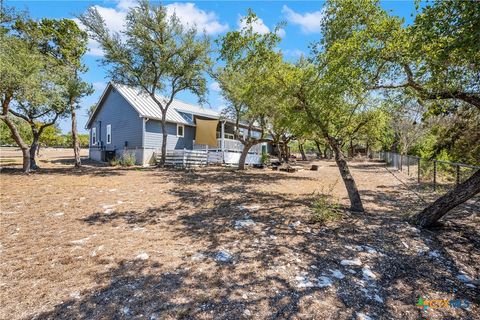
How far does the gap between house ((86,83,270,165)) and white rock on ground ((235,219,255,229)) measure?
14346mm

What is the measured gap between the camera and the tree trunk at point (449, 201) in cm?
450

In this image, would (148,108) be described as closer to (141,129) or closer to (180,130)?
(141,129)

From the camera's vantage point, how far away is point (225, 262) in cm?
363

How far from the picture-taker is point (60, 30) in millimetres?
14500

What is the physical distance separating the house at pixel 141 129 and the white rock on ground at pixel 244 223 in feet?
47.1

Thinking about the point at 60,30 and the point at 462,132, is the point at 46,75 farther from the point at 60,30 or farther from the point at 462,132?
the point at 462,132

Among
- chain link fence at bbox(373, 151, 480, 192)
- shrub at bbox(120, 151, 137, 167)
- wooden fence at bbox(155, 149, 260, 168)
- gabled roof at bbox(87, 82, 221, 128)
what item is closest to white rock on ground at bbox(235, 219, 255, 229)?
chain link fence at bbox(373, 151, 480, 192)

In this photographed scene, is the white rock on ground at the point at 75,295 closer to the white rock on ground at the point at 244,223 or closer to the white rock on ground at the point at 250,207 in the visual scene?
the white rock on ground at the point at 244,223

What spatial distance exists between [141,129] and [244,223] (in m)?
15.3

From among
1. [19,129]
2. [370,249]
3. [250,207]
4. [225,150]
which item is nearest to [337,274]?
[370,249]

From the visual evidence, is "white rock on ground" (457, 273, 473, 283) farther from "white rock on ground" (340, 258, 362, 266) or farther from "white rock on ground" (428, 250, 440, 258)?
"white rock on ground" (340, 258, 362, 266)

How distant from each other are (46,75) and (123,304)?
42.8 feet

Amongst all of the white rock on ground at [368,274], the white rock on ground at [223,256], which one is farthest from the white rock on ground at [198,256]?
the white rock on ground at [368,274]

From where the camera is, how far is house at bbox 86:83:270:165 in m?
18.4
